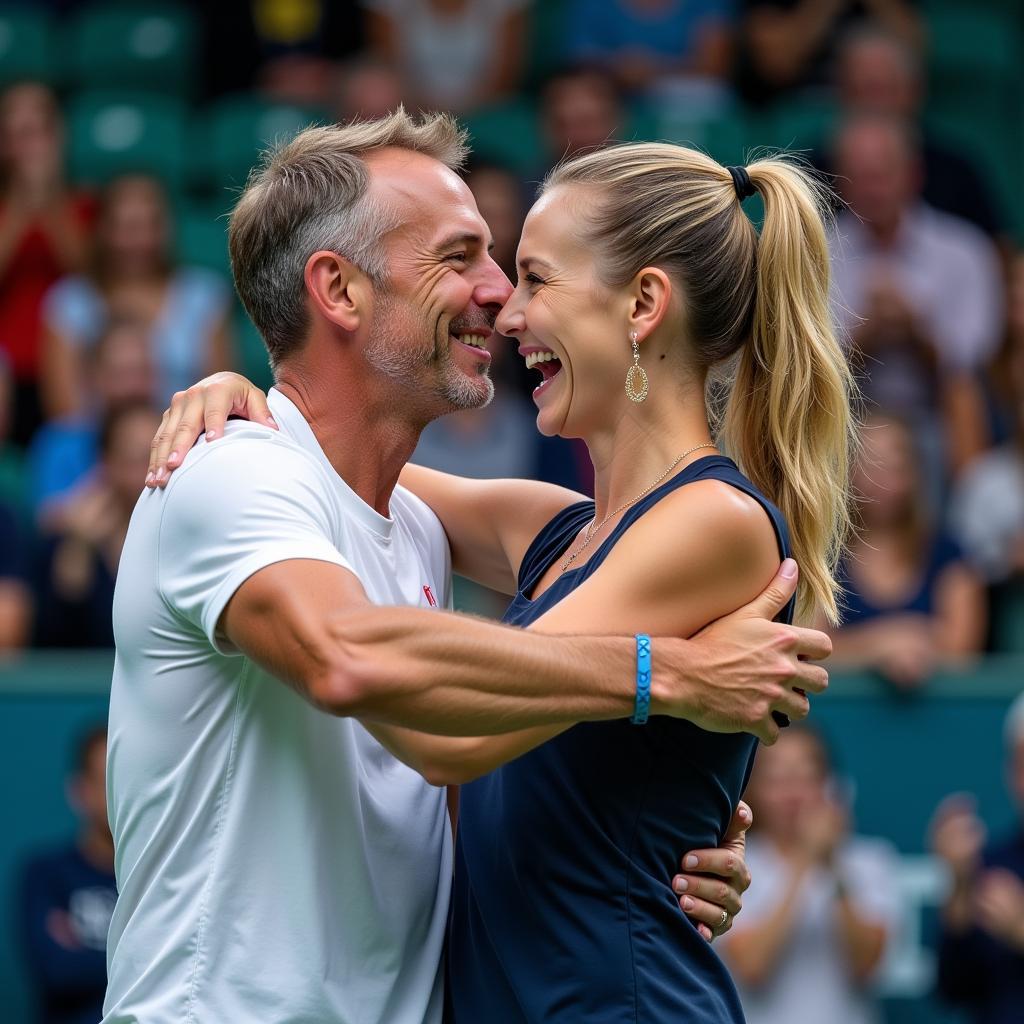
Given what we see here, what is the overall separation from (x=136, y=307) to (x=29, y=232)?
0.71 m

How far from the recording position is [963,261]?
737 cm

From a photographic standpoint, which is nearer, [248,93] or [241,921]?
[241,921]

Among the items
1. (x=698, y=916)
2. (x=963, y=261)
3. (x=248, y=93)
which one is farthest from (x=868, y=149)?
(x=698, y=916)

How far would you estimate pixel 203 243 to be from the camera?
24.9 feet

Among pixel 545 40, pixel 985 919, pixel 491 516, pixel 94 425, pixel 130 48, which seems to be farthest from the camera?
pixel 545 40

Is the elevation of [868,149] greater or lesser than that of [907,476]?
greater

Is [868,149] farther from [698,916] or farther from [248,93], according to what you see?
[698,916]

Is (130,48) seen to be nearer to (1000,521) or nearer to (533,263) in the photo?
(1000,521)

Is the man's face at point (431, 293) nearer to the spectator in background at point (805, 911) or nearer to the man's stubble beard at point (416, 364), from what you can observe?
the man's stubble beard at point (416, 364)

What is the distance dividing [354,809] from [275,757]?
0.14 meters

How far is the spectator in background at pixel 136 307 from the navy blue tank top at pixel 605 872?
4351mm

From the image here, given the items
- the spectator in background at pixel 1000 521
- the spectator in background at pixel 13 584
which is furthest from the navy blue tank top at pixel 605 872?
the spectator in background at pixel 1000 521

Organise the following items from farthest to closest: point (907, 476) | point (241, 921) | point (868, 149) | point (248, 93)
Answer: point (248, 93) < point (868, 149) < point (907, 476) < point (241, 921)

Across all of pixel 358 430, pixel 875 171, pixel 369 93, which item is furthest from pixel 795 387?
pixel 369 93
